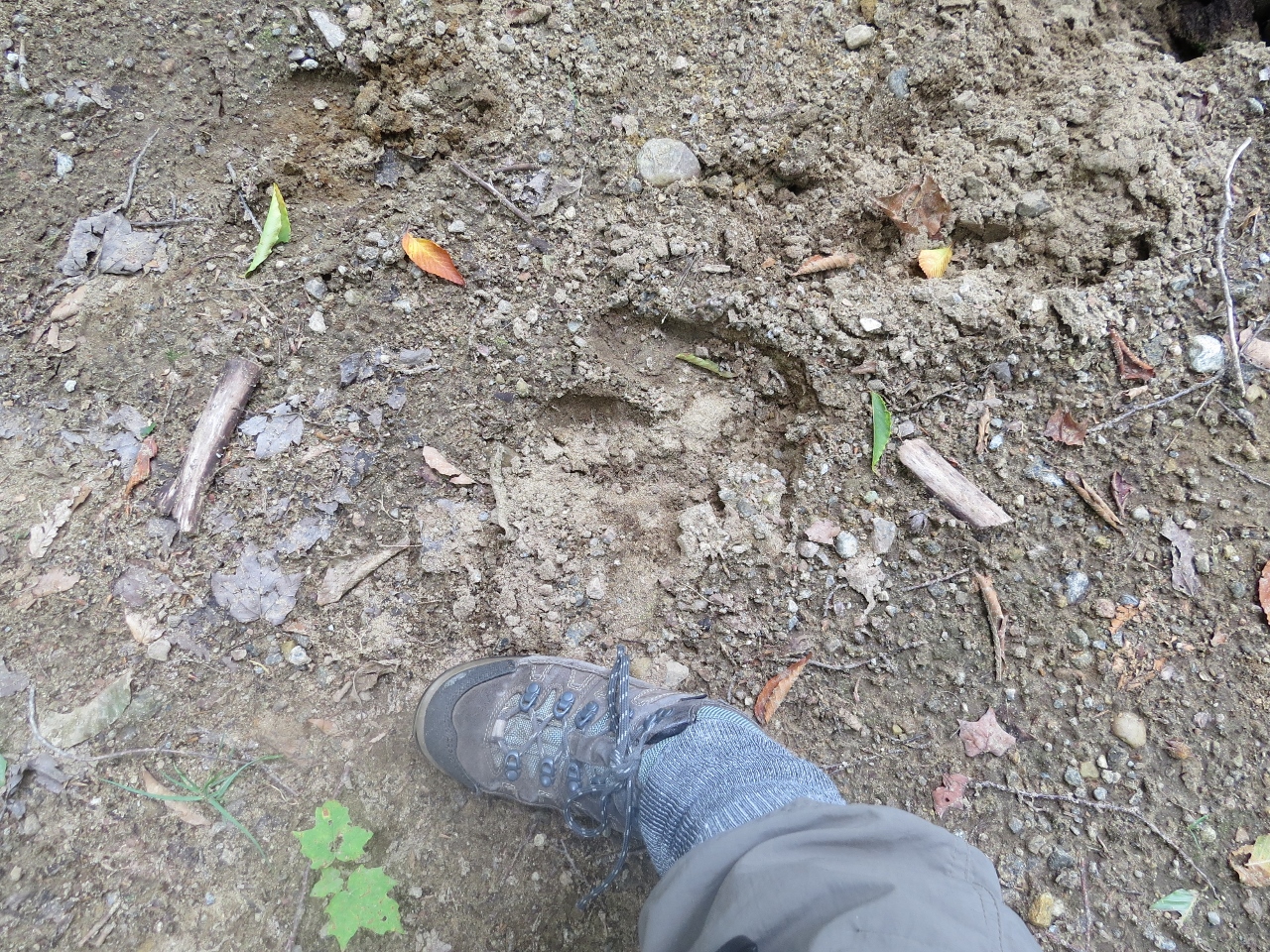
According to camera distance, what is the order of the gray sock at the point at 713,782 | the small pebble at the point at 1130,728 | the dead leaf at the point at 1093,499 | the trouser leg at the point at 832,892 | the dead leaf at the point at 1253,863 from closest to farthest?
the trouser leg at the point at 832,892, the gray sock at the point at 713,782, the dead leaf at the point at 1253,863, the small pebble at the point at 1130,728, the dead leaf at the point at 1093,499

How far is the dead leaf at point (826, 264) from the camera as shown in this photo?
6.76 ft

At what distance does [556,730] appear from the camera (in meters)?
1.94

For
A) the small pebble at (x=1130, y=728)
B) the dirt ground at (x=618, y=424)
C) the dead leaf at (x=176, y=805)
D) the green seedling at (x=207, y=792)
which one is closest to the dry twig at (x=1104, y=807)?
the dirt ground at (x=618, y=424)

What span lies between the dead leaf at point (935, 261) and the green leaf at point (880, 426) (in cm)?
44

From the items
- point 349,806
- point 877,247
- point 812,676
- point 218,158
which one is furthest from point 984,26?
point 349,806

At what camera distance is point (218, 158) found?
213 centimetres

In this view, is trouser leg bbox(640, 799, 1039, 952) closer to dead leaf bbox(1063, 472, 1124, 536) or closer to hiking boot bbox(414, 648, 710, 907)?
hiking boot bbox(414, 648, 710, 907)

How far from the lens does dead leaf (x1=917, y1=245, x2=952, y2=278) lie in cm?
203

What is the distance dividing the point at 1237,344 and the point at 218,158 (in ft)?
10.3

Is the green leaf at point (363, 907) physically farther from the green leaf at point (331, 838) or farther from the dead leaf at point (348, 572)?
the dead leaf at point (348, 572)

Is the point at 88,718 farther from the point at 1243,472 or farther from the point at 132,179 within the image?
the point at 1243,472

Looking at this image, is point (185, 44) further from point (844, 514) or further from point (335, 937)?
point (335, 937)

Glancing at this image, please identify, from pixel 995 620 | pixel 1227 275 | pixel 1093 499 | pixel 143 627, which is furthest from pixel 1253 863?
pixel 143 627

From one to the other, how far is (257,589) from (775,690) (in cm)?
150
